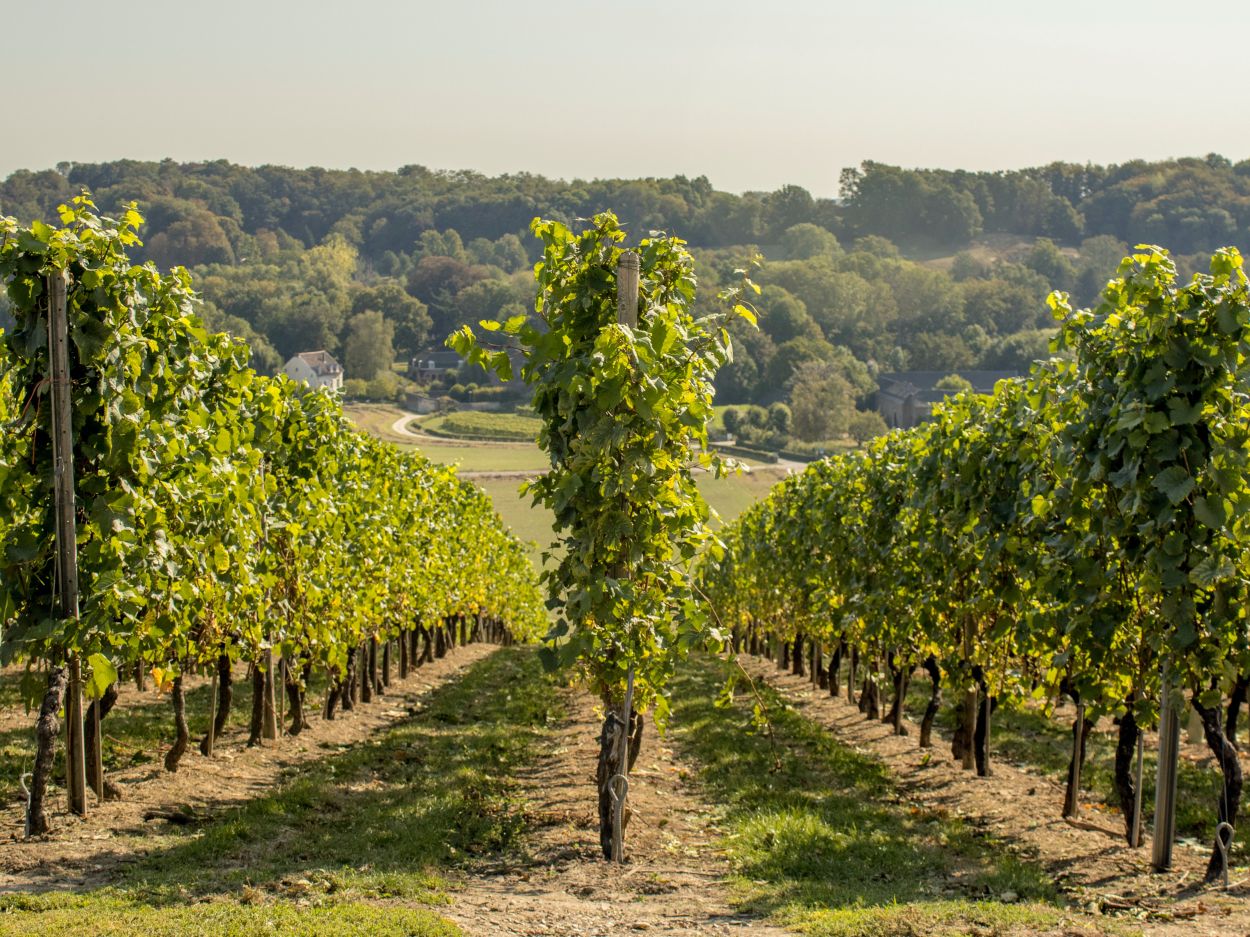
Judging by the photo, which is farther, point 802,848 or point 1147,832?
point 1147,832

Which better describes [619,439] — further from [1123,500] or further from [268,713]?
[268,713]

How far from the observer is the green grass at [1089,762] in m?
12.5

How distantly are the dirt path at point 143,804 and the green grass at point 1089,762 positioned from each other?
747cm

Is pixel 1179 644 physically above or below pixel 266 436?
below

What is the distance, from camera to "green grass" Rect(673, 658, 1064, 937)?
7.61 metres

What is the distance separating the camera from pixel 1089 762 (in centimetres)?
1588

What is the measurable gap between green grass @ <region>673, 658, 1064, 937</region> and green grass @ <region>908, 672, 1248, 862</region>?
162cm

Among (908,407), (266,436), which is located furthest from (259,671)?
(908,407)

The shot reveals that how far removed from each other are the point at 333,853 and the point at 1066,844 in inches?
244

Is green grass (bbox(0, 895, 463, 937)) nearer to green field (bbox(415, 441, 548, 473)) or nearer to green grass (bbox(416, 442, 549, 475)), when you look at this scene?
green field (bbox(415, 441, 548, 473))

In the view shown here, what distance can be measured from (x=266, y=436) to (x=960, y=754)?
885 centimetres

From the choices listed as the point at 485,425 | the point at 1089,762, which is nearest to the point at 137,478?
the point at 1089,762

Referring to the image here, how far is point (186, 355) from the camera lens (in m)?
10.3

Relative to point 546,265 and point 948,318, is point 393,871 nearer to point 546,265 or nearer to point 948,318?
point 546,265
